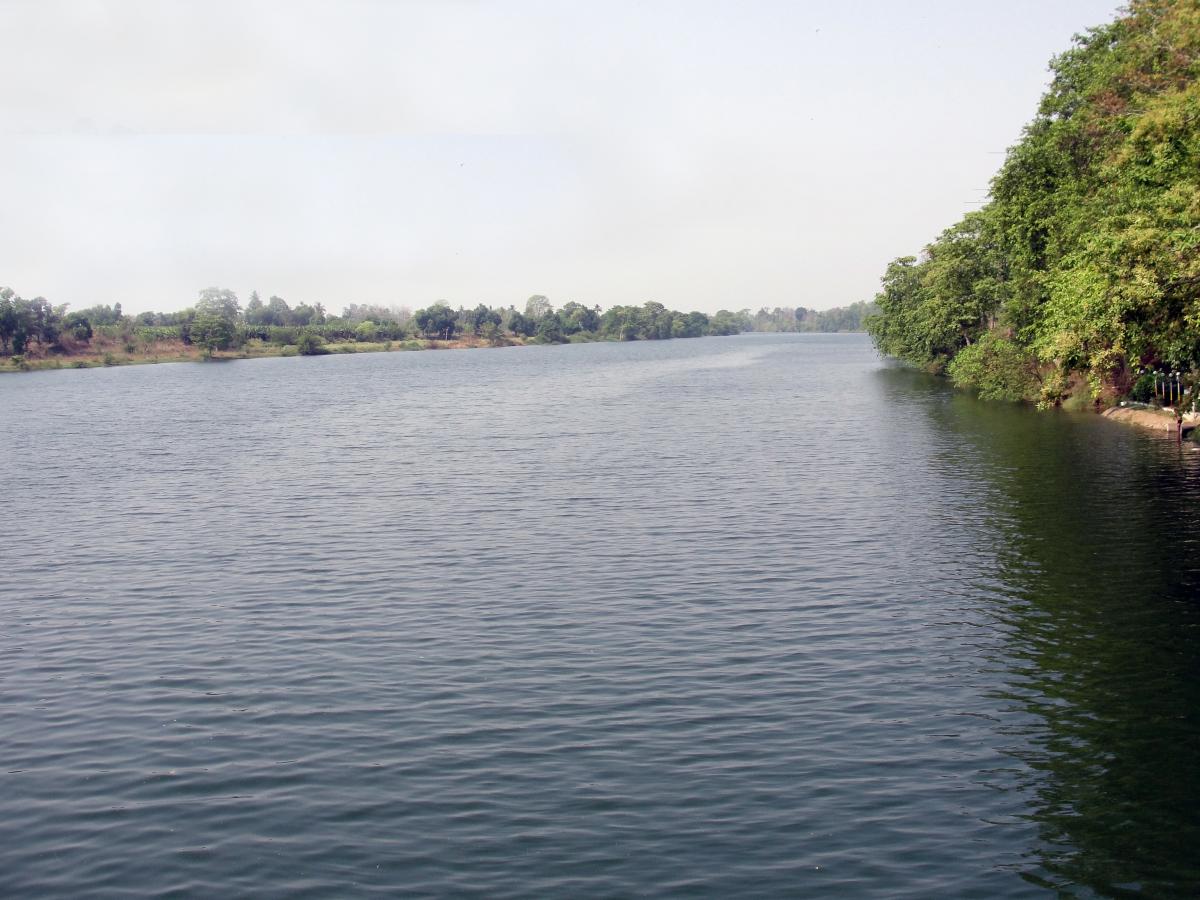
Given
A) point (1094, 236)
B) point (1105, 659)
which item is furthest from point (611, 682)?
point (1094, 236)

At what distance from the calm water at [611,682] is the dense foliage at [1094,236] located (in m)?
7.04

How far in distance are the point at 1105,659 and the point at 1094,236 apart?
1940cm

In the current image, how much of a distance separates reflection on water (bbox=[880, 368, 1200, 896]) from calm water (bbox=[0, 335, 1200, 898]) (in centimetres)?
10

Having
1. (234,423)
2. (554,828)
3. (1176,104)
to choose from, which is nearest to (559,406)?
(234,423)

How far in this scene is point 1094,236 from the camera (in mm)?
36750

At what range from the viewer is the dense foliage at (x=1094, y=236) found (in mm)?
31312

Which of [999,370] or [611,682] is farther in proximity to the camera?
[999,370]

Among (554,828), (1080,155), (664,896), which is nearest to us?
(664,896)

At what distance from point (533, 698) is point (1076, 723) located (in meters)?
10.6

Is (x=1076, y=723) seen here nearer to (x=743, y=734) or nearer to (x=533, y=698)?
(x=743, y=734)

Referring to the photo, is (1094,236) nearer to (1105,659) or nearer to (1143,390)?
(1105,659)

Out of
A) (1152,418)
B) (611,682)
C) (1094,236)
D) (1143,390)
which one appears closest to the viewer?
(611,682)

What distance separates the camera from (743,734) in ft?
63.9

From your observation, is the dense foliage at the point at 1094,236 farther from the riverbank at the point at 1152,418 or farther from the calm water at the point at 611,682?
the calm water at the point at 611,682
